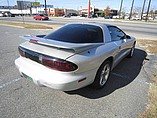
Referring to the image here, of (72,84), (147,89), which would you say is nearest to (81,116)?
(72,84)

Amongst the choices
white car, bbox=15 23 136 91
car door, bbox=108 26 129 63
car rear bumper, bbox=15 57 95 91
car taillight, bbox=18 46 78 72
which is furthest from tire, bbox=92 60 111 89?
car taillight, bbox=18 46 78 72

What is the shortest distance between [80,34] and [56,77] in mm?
1318

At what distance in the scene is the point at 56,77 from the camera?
242 centimetres

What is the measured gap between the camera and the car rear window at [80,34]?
313cm

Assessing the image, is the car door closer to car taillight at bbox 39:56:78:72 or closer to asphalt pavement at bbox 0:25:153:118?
asphalt pavement at bbox 0:25:153:118

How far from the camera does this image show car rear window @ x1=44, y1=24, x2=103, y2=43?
3.13 m

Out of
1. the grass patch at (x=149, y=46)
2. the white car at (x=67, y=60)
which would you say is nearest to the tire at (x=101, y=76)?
the white car at (x=67, y=60)

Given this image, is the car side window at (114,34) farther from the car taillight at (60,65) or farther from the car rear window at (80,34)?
the car taillight at (60,65)

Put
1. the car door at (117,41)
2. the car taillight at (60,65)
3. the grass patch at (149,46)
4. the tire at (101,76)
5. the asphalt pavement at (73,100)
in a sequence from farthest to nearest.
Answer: the grass patch at (149,46) < the car door at (117,41) < the tire at (101,76) < the asphalt pavement at (73,100) < the car taillight at (60,65)

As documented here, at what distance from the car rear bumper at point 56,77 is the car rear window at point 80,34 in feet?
2.65

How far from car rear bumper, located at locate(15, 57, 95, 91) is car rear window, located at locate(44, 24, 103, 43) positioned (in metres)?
0.81

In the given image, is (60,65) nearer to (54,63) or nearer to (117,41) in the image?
(54,63)

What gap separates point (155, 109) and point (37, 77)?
2.32 metres

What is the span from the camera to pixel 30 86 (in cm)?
335
